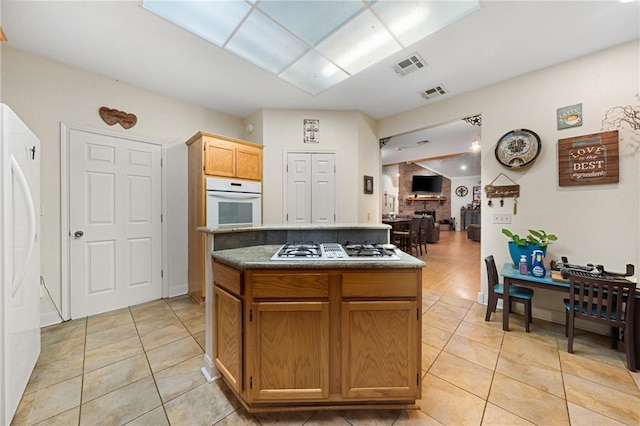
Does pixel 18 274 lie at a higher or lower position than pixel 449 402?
higher

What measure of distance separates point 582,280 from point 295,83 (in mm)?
3298

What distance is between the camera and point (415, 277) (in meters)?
1.27

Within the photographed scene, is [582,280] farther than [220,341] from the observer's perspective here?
Yes

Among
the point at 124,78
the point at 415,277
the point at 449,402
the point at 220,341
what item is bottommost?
the point at 449,402

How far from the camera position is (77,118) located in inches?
97.8

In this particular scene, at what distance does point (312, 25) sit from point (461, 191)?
38.9 feet

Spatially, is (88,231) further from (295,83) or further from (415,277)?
(415,277)

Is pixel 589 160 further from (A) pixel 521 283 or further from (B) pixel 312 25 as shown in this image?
(B) pixel 312 25

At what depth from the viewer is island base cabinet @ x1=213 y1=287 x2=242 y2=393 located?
1334 mm

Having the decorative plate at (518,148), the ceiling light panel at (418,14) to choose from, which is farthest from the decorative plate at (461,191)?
the ceiling light panel at (418,14)

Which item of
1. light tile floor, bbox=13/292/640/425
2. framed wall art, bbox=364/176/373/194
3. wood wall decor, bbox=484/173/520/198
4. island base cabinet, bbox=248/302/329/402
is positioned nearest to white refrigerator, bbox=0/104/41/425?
light tile floor, bbox=13/292/640/425

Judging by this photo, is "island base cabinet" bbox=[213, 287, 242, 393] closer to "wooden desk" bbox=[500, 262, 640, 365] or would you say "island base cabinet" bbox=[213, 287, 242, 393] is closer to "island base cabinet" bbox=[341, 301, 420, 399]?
"island base cabinet" bbox=[341, 301, 420, 399]

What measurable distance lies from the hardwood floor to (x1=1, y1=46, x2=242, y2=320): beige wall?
142 inches

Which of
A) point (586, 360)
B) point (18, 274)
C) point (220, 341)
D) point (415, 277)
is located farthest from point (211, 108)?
point (586, 360)
